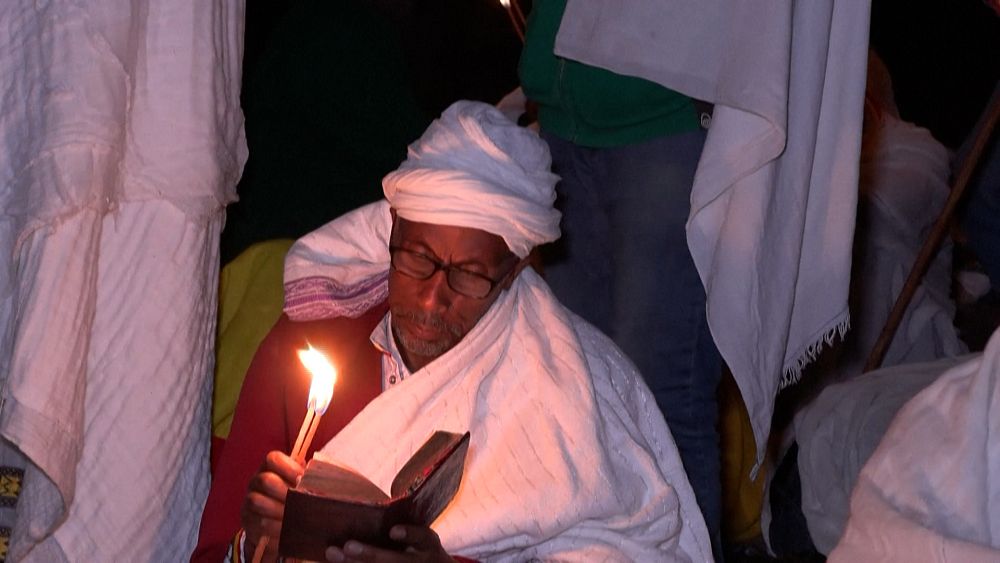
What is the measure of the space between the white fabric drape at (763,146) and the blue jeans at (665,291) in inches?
3.5

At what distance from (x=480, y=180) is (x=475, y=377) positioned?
343mm

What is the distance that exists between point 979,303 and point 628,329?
247 cm

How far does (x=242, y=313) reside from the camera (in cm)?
298

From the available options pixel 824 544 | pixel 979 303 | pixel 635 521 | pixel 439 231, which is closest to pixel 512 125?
pixel 439 231

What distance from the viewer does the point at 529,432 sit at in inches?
95.3

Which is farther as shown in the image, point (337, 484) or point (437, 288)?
point (437, 288)

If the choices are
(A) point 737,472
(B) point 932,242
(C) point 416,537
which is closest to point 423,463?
(C) point 416,537

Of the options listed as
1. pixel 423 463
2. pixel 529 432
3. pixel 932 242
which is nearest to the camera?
pixel 423 463

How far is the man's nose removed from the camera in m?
2.47

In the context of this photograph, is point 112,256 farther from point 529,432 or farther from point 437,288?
point 529,432

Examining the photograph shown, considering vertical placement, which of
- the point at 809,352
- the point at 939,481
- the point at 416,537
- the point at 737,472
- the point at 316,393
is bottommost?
the point at 737,472

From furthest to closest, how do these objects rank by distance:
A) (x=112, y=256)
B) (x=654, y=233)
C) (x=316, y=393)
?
(x=654, y=233)
(x=112, y=256)
(x=316, y=393)

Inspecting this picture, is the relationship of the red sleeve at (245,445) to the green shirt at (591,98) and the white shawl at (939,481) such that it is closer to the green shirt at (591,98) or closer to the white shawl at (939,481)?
the green shirt at (591,98)

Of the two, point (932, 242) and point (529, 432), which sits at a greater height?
point (529, 432)
